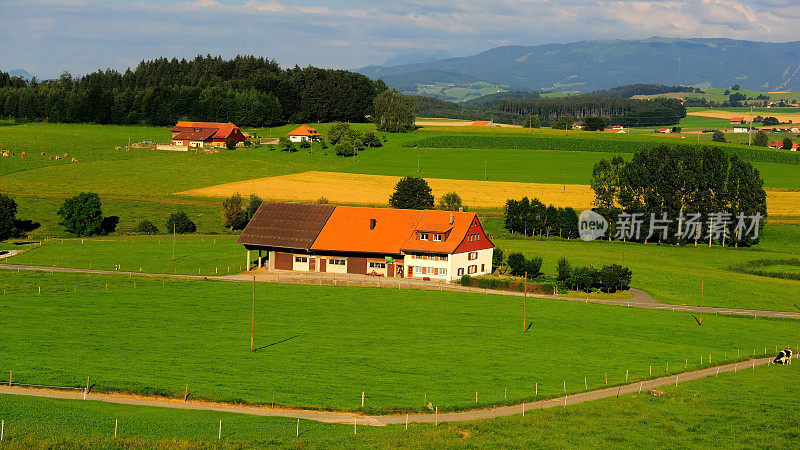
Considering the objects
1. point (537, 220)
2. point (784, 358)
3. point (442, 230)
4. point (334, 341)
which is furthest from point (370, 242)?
point (784, 358)

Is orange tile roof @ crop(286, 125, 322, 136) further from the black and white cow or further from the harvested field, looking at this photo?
the black and white cow

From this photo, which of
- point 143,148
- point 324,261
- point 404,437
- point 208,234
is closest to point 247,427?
point 404,437

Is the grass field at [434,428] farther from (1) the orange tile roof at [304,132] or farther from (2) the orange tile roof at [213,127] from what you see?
(1) the orange tile roof at [304,132]

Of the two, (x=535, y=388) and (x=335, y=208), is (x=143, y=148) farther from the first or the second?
(x=535, y=388)

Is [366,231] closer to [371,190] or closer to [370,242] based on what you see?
[370,242]

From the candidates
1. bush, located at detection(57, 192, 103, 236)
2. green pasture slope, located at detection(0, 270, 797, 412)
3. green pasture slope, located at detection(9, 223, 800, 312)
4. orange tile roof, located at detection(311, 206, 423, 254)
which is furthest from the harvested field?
green pasture slope, located at detection(0, 270, 797, 412)

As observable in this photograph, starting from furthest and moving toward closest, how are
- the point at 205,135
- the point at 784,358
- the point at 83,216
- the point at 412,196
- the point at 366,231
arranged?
the point at 205,135, the point at 412,196, the point at 83,216, the point at 366,231, the point at 784,358
